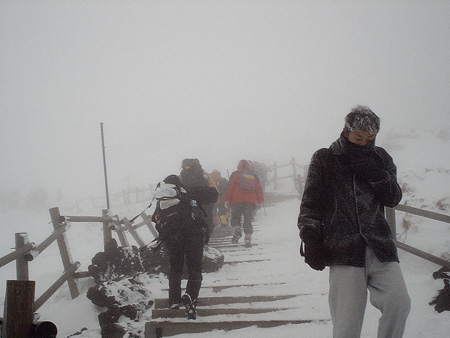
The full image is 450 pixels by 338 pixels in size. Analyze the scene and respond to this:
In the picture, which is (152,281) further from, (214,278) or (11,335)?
(11,335)

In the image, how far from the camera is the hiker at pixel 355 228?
1922mm

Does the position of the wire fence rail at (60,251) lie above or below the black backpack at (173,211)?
below

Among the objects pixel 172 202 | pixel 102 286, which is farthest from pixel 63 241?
pixel 172 202

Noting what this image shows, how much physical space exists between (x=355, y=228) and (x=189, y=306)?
240 centimetres

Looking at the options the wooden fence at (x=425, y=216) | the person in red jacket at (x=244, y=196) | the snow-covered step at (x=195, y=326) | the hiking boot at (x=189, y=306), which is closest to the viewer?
the snow-covered step at (x=195, y=326)

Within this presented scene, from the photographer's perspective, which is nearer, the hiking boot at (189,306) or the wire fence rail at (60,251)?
the hiking boot at (189,306)

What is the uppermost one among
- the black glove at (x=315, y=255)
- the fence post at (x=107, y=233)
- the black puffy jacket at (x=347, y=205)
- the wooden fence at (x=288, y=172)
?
the black puffy jacket at (x=347, y=205)

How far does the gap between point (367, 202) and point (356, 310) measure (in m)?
0.71

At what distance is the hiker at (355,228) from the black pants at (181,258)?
2068 mm

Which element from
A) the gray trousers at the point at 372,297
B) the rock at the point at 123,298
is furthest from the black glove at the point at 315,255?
the rock at the point at 123,298

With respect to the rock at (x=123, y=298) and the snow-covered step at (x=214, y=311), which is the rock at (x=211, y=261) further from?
the snow-covered step at (x=214, y=311)

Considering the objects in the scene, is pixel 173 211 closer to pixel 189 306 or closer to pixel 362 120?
pixel 189 306

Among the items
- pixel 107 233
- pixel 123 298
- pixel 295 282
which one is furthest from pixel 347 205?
pixel 107 233

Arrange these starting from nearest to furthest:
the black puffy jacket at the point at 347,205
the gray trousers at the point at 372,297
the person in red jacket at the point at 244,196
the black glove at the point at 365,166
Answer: the gray trousers at the point at 372,297 < the black puffy jacket at the point at 347,205 < the black glove at the point at 365,166 < the person in red jacket at the point at 244,196
